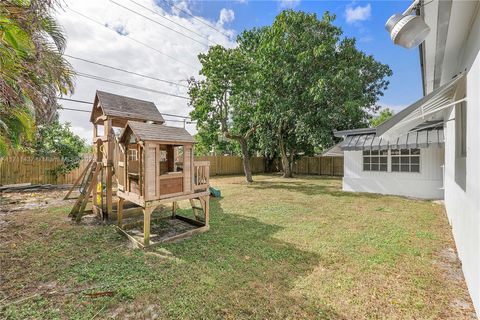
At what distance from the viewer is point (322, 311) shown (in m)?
2.50

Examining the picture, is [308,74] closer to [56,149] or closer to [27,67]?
[27,67]

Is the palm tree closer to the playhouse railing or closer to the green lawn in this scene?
the green lawn

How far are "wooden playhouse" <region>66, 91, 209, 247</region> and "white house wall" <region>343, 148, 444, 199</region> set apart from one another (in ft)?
27.7

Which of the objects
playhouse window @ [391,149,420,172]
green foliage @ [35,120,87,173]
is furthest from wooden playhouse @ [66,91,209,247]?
playhouse window @ [391,149,420,172]

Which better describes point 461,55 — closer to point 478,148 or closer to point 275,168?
point 478,148

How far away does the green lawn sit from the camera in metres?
2.54

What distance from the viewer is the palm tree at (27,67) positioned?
2.88 m

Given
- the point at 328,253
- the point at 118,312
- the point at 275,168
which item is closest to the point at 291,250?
the point at 328,253

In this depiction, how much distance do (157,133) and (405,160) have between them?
1037cm

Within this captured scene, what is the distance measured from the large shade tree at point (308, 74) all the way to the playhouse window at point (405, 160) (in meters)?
3.49

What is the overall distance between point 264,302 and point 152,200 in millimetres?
2904

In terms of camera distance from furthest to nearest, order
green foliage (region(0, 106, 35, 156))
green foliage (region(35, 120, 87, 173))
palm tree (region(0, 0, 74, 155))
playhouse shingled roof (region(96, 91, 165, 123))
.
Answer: green foliage (region(35, 120, 87, 173)) → playhouse shingled roof (region(96, 91, 165, 123)) → green foliage (region(0, 106, 35, 156)) → palm tree (region(0, 0, 74, 155))

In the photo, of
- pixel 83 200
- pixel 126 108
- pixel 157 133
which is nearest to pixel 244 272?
pixel 157 133

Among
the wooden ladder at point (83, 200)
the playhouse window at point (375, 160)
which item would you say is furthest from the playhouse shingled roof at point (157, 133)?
the playhouse window at point (375, 160)
